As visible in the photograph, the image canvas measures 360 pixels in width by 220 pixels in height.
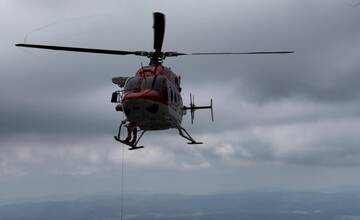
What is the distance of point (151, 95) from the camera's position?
33500 millimetres

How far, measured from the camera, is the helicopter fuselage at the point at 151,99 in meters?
33.3

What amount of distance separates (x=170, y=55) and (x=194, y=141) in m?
6.68

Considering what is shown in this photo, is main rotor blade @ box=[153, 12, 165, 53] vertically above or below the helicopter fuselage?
above

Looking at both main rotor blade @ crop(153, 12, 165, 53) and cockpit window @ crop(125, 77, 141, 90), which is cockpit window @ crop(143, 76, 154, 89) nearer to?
cockpit window @ crop(125, 77, 141, 90)

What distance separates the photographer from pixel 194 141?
38.2 metres

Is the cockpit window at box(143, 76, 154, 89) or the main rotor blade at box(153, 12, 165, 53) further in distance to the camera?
the cockpit window at box(143, 76, 154, 89)

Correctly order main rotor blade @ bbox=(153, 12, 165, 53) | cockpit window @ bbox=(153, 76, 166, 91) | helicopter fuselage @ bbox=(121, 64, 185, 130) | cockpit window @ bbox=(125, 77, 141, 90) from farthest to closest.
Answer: cockpit window @ bbox=(153, 76, 166, 91), cockpit window @ bbox=(125, 77, 141, 90), helicopter fuselage @ bbox=(121, 64, 185, 130), main rotor blade @ bbox=(153, 12, 165, 53)

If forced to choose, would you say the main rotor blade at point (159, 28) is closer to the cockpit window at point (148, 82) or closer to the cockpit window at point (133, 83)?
the cockpit window at point (148, 82)

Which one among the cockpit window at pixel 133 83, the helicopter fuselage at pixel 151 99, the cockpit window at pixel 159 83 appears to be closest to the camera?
the helicopter fuselage at pixel 151 99

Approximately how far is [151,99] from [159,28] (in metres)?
4.57

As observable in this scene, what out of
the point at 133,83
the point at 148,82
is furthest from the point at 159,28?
the point at 133,83

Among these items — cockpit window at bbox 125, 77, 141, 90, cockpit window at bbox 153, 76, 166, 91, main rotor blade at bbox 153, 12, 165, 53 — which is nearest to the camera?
main rotor blade at bbox 153, 12, 165, 53

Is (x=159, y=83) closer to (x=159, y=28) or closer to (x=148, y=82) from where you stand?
(x=148, y=82)

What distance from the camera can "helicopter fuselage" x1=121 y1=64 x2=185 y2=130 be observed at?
33281 mm
